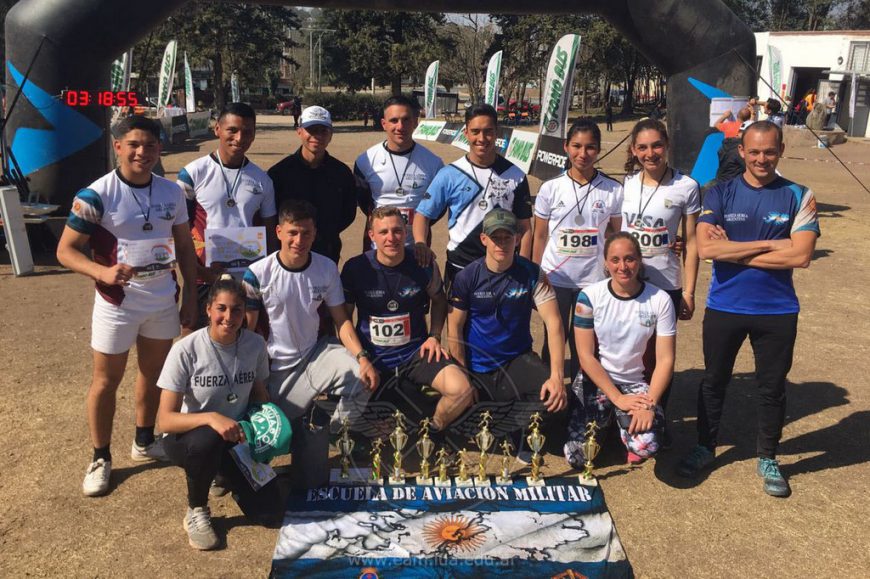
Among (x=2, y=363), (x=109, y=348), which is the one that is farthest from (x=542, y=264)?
(x=2, y=363)

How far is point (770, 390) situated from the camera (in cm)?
373

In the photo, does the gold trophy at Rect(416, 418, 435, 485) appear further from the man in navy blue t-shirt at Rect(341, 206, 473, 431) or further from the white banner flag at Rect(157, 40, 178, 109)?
the white banner flag at Rect(157, 40, 178, 109)

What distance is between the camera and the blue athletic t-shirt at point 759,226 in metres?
3.60

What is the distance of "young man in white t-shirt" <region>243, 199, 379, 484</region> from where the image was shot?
12.1ft

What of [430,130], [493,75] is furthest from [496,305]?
[493,75]

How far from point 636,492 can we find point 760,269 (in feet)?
4.46

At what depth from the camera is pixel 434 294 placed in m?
4.03

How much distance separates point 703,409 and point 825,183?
15028 millimetres

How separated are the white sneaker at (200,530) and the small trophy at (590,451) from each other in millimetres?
1901

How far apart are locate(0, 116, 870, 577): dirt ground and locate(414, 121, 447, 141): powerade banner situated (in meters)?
14.1

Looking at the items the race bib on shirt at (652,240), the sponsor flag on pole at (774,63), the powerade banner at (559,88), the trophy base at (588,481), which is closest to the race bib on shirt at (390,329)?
the trophy base at (588,481)

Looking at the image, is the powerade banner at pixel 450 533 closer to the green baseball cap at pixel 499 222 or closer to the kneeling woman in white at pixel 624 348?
the kneeling woman in white at pixel 624 348

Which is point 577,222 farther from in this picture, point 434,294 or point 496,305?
point 434,294

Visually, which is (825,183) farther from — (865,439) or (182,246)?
(182,246)
